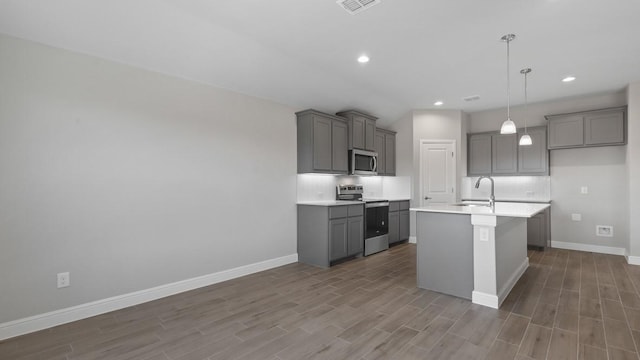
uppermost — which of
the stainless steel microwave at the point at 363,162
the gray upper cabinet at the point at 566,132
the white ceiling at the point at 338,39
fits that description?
the white ceiling at the point at 338,39

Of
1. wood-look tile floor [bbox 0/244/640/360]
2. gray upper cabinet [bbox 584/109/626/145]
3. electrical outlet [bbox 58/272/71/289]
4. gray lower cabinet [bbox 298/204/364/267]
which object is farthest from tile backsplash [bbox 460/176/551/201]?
electrical outlet [bbox 58/272/71/289]

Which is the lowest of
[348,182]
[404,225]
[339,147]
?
[404,225]

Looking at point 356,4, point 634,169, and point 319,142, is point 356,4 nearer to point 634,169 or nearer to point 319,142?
point 319,142

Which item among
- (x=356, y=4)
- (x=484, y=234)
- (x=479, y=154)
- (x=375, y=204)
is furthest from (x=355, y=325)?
(x=479, y=154)

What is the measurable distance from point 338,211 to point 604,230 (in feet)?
15.3

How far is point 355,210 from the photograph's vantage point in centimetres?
485

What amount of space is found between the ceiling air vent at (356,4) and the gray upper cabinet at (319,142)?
206 centimetres

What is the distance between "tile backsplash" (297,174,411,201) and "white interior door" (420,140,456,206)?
35cm

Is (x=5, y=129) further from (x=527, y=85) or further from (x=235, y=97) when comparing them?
(x=527, y=85)

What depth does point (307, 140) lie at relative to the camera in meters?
4.69

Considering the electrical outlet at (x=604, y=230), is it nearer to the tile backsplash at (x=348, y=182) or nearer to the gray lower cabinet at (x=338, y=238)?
the tile backsplash at (x=348, y=182)

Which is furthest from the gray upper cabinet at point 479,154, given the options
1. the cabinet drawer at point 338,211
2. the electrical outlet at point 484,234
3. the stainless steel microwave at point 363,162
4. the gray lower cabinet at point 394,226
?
the electrical outlet at point 484,234

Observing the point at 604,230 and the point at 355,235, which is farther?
the point at 604,230

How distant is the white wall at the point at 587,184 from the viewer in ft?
16.5
